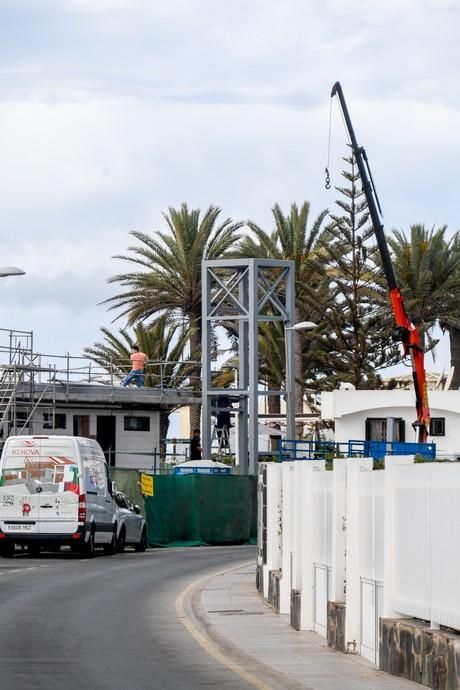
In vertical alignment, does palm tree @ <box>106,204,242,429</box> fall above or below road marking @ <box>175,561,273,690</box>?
above

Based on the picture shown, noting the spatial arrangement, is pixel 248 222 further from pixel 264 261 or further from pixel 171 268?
pixel 264 261

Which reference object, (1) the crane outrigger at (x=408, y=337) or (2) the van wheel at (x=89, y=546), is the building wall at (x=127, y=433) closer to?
(1) the crane outrigger at (x=408, y=337)

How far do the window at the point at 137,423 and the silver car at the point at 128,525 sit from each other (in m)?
18.8


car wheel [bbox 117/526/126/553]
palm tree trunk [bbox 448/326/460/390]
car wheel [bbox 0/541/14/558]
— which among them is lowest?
car wheel [bbox 0/541/14/558]

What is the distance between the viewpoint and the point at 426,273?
6038 cm

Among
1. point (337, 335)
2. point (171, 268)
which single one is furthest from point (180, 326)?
point (337, 335)

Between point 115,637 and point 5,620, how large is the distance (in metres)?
2.43

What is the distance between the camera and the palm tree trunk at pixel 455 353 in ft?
221

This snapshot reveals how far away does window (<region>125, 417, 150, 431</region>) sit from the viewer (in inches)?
2226

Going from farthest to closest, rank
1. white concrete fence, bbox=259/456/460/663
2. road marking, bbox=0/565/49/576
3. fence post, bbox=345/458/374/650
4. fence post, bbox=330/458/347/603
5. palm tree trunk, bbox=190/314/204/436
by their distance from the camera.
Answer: palm tree trunk, bbox=190/314/204/436, road marking, bbox=0/565/49/576, fence post, bbox=330/458/347/603, fence post, bbox=345/458/374/650, white concrete fence, bbox=259/456/460/663

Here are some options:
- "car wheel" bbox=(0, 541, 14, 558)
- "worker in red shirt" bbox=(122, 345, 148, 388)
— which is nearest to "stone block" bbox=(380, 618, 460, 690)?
"car wheel" bbox=(0, 541, 14, 558)

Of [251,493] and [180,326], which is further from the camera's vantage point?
[180,326]

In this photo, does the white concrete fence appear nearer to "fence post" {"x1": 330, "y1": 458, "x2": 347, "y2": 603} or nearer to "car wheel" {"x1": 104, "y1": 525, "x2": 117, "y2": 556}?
"fence post" {"x1": 330, "y1": 458, "x2": 347, "y2": 603}

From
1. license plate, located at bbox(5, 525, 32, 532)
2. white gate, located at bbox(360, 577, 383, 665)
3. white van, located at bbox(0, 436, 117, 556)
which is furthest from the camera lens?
license plate, located at bbox(5, 525, 32, 532)
